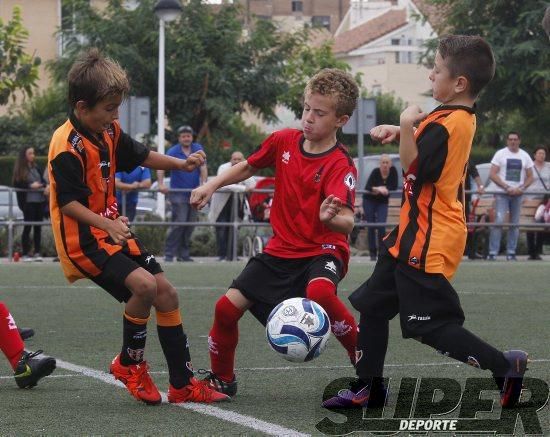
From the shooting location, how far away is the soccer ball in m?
6.10

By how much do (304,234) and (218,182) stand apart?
502 mm

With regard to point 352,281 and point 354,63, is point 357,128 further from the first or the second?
point 354,63

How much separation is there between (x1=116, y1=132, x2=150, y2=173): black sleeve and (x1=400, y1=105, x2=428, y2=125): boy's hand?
5.30 ft

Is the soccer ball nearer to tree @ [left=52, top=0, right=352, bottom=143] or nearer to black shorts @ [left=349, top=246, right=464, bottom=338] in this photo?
black shorts @ [left=349, top=246, right=464, bottom=338]

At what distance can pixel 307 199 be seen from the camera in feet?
21.5

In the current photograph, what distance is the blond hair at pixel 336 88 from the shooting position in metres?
6.62

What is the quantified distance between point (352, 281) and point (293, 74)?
3899cm

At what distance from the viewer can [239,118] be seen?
144 ft

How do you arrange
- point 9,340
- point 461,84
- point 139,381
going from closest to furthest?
1. point 461,84
2. point 139,381
3. point 9,340

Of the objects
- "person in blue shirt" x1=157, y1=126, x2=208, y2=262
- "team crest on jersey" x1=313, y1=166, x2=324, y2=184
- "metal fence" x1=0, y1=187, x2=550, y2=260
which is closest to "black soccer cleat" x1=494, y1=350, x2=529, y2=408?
"team crest on jersey" x1=313, y1=166, x2=324, y2=184

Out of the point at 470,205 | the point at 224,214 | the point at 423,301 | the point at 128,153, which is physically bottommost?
the point at 224,214

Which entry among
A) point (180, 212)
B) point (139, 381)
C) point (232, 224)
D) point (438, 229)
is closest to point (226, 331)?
point (139, 381)

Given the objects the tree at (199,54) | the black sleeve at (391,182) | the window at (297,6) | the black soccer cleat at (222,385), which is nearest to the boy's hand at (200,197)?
the black soccer cleat at (222,385)

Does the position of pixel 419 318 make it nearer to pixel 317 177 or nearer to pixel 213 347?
pixel 317 177
